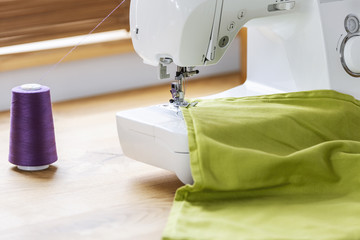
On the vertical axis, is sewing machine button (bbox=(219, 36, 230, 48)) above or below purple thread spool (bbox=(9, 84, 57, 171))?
above

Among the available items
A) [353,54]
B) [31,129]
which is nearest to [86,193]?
[31,129]

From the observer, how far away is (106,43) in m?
3.22

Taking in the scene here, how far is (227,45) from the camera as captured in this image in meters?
1.96

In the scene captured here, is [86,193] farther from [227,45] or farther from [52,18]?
[52,18]

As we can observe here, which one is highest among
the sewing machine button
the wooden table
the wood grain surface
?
the sewing machine button

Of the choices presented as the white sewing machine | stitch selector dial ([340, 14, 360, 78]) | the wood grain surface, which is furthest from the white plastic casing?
the wood grain surface

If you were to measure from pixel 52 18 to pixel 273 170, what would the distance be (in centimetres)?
156

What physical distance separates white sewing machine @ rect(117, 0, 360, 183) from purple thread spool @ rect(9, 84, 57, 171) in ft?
0.80

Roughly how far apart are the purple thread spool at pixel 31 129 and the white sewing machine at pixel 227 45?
24 cm

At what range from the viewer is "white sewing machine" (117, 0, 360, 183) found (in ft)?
6.08

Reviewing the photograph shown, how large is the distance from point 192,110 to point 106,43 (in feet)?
4.41

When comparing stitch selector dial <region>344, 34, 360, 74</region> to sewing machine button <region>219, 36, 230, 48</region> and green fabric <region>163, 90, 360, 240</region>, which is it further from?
sewing machine button <region>219, 36, 230, 48</region>

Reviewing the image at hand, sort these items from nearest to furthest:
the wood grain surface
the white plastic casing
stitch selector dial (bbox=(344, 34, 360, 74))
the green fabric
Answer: the green fabric, the white plastic casing, stitch selector dial (bbox=(344, 34, 360, 74)), the wood grain surface

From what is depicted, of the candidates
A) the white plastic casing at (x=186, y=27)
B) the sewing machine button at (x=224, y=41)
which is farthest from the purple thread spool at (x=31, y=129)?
the sewing machine button at (x=224, y=41)
